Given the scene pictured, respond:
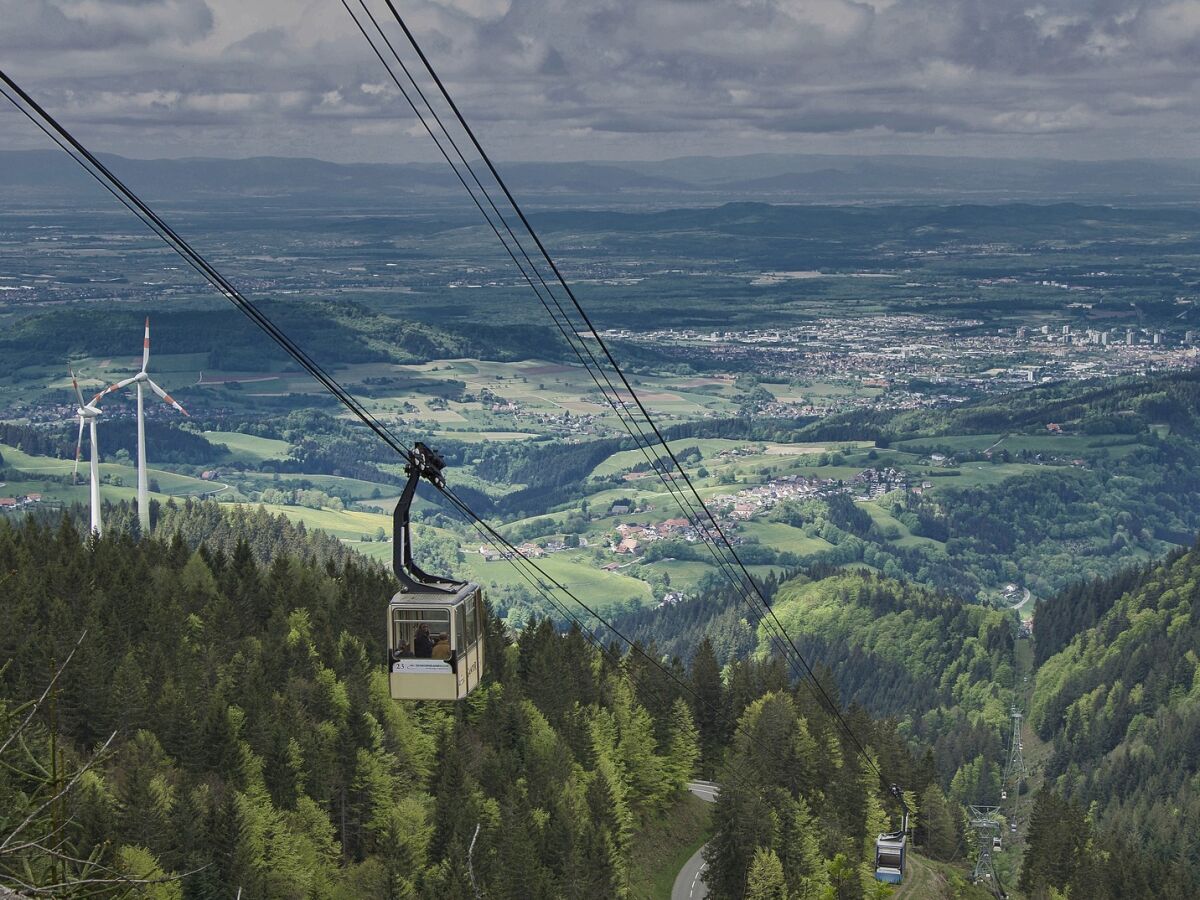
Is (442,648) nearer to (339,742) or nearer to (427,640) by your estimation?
(427,640)

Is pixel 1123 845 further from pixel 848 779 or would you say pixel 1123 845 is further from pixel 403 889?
pixel 403 889

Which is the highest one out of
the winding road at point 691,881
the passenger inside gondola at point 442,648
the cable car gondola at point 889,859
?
the passenger inside gondola at point 442,648

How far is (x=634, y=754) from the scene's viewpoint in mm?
99250

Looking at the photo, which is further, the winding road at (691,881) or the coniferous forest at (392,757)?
the winding road at (691,881)

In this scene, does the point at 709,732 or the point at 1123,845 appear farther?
the point at 1123,845

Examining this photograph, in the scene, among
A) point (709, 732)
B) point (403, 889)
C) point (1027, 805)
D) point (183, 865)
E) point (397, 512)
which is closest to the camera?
point (397, 512)

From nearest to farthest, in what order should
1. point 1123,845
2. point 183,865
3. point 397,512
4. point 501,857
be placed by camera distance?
point 397,512
point 183,865
point 501,857
point 1123,845

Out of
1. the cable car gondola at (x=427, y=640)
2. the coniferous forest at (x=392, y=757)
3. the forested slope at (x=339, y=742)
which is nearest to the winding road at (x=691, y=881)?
the coniferous forest at (x=392, y=757)

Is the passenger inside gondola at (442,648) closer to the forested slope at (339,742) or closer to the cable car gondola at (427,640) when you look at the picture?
the cable car gondola at (427,640)

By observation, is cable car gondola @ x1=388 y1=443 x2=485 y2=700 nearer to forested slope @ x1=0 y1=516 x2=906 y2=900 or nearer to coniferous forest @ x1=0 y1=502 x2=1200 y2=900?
coniferous forest @ x1=0 y1=502 x2=1200 y2=900

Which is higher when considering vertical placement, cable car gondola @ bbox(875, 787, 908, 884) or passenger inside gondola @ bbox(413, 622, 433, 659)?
passenger inside gondola @ bbox(413, 622, 433, 659)

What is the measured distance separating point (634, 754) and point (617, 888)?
20.4 metres

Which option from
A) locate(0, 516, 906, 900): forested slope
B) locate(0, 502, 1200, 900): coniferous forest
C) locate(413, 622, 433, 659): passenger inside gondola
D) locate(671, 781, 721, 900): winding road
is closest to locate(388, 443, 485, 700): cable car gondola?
locate(413, 622, 433, 659): passenger inside gondola

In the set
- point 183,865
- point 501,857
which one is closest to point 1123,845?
point 501,857
